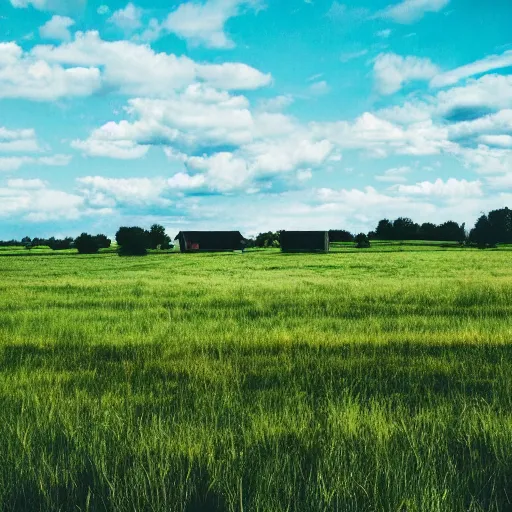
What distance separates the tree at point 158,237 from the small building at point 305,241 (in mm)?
27600

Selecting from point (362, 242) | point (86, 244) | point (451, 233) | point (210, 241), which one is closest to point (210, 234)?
point (210, 241)

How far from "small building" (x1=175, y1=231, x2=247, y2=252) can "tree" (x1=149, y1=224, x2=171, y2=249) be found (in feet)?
16.1

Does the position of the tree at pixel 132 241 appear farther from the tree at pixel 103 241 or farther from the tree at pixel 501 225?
the tree at pixel 501 225

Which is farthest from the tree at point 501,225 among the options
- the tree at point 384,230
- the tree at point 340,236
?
the tree at point 340,236

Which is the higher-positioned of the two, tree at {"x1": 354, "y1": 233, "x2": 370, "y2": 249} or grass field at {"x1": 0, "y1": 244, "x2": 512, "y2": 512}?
tree at {"x1": 354, "y1": 233, "x2": 370, "y2": 249}

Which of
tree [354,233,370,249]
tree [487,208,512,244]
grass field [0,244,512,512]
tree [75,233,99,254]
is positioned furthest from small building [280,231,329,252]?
grass field [0,244,512,512]

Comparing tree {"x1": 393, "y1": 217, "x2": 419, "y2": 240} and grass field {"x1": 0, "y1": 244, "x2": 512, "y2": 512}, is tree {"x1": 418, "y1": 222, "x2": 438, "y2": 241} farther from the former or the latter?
grass field {"x1": 0, "y1": 244, "x2": 512, "y2": 512}

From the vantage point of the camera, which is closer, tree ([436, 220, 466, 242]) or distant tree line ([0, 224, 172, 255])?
distant tree line ([0, 224, 172, 255])

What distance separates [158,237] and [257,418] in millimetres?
105541

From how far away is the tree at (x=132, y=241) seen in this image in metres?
84.6

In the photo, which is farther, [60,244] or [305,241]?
[60,244]

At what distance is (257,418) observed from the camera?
499cm

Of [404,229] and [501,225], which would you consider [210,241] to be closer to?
[404,229]

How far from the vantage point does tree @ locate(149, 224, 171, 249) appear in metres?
107
